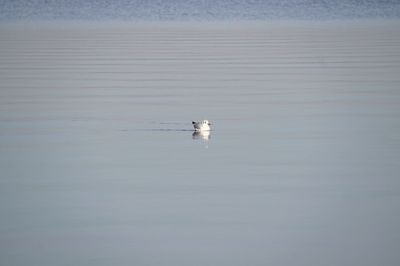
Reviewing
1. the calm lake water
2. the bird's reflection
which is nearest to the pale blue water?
the calm lake water

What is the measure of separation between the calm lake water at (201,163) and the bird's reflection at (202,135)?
5.8 inches

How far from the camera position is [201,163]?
48.8 feet

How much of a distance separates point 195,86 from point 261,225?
41.7 ft

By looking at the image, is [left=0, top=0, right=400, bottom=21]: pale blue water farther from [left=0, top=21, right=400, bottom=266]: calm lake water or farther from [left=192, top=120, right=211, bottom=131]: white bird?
[left=192, top=120, right=211, bottom=131]: white bird

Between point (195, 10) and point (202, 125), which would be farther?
point (195, 10)

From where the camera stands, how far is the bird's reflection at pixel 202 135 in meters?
17.1

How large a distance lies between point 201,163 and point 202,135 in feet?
7.70

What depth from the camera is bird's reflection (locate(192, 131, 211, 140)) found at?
17.1 m

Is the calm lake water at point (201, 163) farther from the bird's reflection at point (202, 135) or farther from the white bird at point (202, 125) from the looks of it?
the white bird at point (202, 125)

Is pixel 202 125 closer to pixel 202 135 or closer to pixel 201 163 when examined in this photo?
pixel 202 135

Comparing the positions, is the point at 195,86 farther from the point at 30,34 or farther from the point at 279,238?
the point at 30,34

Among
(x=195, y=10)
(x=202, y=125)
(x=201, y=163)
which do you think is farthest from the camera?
(x=195, y=10)

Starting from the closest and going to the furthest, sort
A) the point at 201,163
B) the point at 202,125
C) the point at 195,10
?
1. the point at 201,163
2. the point at 202,125
3. the point at 195,10

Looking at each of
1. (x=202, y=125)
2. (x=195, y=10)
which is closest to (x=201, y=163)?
(x=202, y=125)
